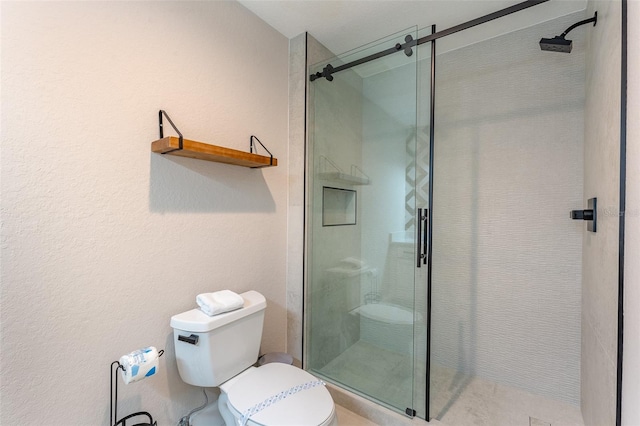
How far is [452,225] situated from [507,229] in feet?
1.08

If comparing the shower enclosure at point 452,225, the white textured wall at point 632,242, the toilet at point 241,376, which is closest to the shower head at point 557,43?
the shower enclosure at point 452,225

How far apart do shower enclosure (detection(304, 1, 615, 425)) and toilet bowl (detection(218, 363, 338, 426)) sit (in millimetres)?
567

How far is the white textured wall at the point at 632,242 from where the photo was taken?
777mm

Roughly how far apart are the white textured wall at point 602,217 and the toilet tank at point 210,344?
4.75ft

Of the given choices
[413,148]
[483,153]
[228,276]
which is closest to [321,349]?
[228,276]

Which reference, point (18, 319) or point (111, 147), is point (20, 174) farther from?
point (18, 319)

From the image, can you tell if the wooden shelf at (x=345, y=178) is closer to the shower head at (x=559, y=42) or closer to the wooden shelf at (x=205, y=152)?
the wooden shelf at (x=205, y=152)

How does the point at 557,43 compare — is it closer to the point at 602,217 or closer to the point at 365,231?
the point at 602,217

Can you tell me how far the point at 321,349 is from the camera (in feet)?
6.34

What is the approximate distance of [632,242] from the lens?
818 mm

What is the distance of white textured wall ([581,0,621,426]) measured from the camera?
39.0 inches

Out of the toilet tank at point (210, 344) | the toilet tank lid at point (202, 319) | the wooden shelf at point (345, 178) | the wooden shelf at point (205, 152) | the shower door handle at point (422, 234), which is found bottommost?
the toilet tank at point (210, 344)

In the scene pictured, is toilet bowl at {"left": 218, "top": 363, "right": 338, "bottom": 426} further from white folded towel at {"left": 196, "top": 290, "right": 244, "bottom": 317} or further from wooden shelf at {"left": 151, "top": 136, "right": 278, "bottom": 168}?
wooden shelf at {"left": 151, "top": 136, "right": 278, "bottom": 168}

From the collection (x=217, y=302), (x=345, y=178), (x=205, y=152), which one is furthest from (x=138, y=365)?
(x=345, y=178)
